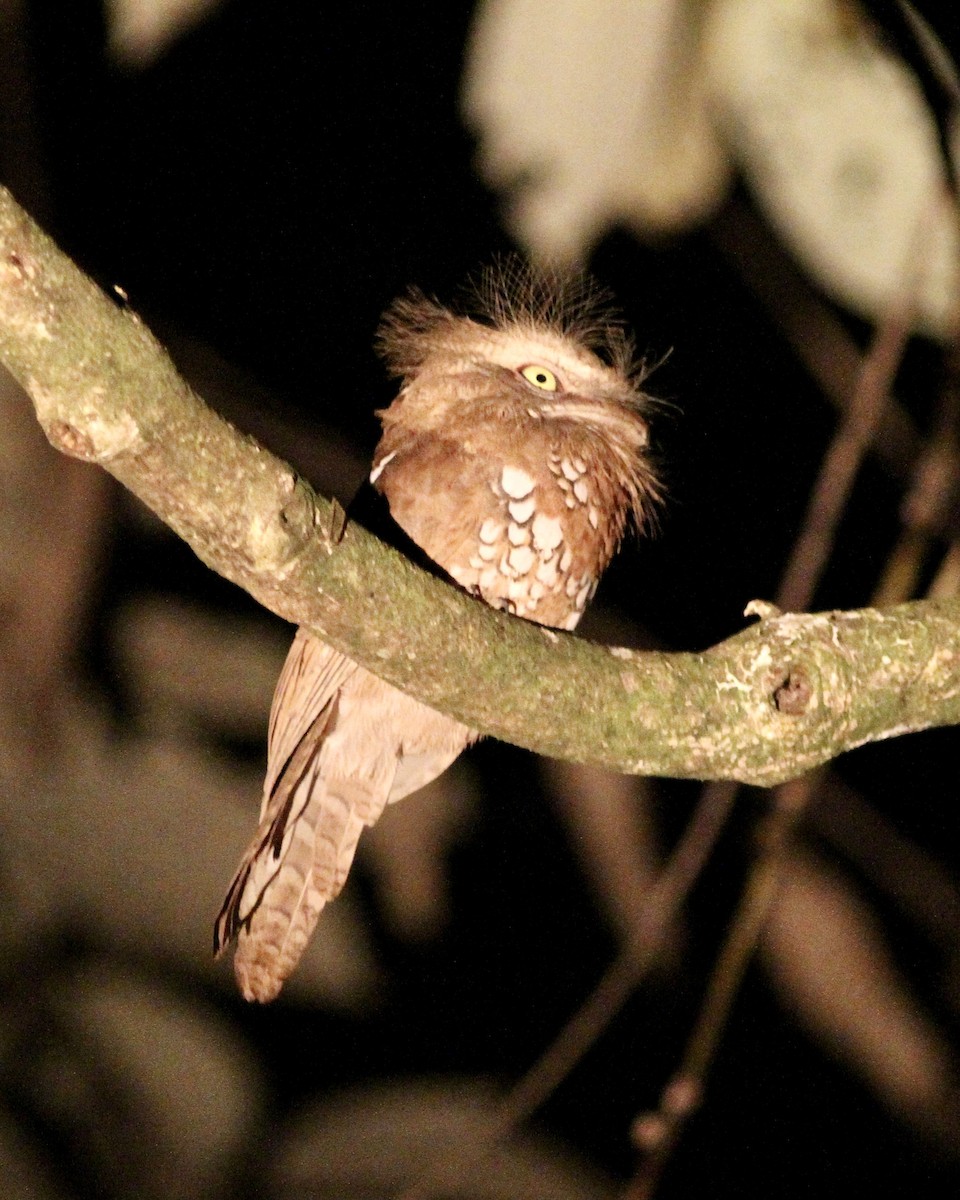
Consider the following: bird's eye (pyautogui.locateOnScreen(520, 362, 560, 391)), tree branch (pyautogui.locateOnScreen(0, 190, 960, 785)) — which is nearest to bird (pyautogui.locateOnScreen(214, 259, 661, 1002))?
bird's eye (pyautogui.locateOnScreen(520, 362, 560, 391))

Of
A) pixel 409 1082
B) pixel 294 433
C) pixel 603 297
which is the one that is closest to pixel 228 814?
pixel 409 1082

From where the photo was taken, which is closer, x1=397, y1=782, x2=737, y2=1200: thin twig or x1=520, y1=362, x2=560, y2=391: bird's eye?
x1=397, y1=782, x2=737, y2=1200: thin twig

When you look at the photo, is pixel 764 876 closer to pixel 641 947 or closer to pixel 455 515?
pixel 641 947

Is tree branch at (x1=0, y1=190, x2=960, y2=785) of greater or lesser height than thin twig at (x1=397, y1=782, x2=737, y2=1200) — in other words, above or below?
above

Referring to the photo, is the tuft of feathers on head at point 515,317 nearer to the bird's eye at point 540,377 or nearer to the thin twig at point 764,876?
the bird's eye at point 540,377

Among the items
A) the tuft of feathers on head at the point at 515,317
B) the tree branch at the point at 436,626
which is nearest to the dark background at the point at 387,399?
the tuft of feathers on head at the point at 515,317

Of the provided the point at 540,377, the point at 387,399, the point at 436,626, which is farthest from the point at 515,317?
the point at 387,399

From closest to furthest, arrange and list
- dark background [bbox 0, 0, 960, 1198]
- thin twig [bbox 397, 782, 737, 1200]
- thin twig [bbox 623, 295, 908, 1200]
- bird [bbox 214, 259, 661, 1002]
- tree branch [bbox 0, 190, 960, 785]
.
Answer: tree branch [bbox 0, 190, 960, 785] → thin twig [bbox 623, 295, 908, 1200] → thin twig [bbox 397, 782, 737, 1200] → bird [bbox 214, 259, 661, 1002] → dark background [bbox 0, 0, 960, 1198]

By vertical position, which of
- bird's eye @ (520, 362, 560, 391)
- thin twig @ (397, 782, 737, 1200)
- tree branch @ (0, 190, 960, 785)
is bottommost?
thin twig @ (397, 782, 737, 1200)

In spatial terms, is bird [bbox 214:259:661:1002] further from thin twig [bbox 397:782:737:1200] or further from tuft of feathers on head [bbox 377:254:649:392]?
thin twig [bbox 397:782:737:1200]
